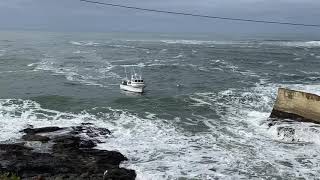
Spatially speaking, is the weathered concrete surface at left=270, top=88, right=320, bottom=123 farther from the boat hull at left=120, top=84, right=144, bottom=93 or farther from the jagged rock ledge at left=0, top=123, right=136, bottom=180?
the boat hull at left=120, top=84, right=144, bottom=93

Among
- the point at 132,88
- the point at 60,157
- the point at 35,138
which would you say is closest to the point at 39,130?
the point at 35,138

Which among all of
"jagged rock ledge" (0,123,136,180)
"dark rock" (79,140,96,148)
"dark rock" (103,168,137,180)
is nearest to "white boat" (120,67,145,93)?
"jagged rock ledge" (0,123,136,180)

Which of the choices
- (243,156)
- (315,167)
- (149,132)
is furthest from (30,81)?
(315,167)

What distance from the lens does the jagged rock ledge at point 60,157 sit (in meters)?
18.7

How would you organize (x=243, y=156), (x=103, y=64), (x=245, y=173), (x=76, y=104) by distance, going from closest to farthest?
(x=245, y=173) → (x=243, y=156) → (x=76, y=104) → (x=103, y=64)

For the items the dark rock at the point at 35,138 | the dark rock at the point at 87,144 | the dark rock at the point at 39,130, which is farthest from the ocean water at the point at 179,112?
the dark rock at the point at 35,138

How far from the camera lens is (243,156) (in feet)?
73.5

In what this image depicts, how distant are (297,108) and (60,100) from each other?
18.4 meters

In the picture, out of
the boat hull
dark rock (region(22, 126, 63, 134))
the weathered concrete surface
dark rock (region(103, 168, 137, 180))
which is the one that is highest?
the weathered concrete surface

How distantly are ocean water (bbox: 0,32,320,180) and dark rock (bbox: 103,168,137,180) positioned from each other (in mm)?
482

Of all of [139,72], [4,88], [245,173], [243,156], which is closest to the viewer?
[245,173]

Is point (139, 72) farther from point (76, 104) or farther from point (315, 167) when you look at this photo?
point (315, 167)

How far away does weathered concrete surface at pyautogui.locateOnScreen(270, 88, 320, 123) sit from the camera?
26.6m

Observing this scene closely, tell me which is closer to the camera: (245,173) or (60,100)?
(245,173)
